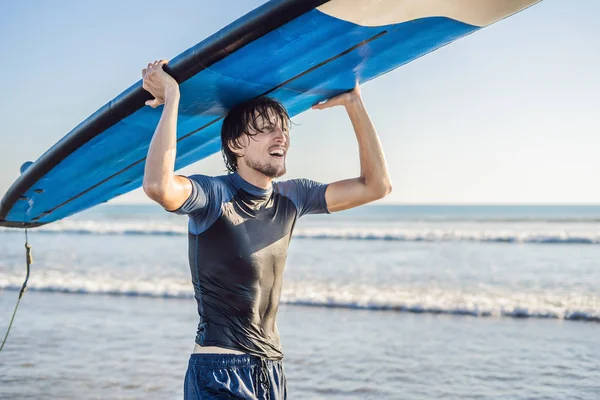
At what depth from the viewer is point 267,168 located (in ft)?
7.79

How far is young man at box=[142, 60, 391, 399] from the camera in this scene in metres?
2.17

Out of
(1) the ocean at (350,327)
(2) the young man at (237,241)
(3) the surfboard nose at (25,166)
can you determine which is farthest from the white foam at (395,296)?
(2) the young man at (237,241)

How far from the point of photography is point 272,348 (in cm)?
234

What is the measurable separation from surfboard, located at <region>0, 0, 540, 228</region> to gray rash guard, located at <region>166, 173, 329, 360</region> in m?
0.43

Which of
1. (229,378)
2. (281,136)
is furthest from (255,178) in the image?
(229,378)

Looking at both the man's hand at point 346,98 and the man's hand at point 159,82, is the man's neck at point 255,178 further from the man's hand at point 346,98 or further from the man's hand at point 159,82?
the man's hand at point 346,98

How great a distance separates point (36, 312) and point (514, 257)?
33.8 feet

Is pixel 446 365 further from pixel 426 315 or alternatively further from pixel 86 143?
pixel 86 143

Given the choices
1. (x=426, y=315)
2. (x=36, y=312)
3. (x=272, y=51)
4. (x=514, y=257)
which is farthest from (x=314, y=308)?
(x=514, y=257)

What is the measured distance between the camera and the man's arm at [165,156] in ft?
6.37

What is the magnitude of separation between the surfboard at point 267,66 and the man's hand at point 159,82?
0.05m

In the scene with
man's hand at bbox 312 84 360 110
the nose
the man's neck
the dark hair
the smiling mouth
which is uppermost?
man's hand at bbox 312 84 360 110

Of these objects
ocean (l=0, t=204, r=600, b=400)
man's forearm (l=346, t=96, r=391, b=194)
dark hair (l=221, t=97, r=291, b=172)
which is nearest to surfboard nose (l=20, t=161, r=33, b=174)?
dark hair (l=221, t=97, r=291, b=172)

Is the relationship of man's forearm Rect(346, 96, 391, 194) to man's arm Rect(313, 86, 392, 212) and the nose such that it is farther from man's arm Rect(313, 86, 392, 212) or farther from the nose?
the nose
